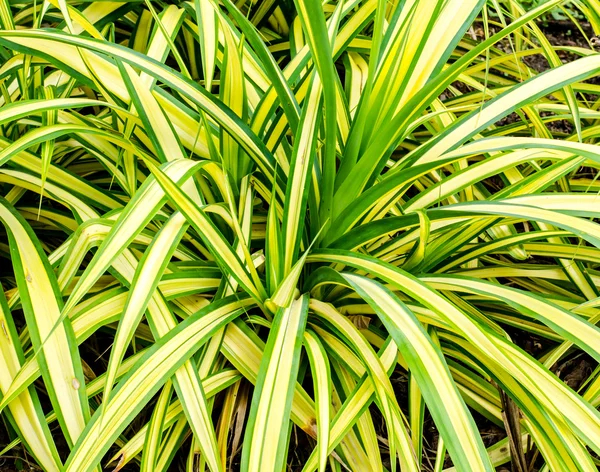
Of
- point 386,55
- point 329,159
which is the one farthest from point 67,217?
point 386,55

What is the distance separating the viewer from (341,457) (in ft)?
3.05

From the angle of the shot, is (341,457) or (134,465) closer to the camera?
(341,457)

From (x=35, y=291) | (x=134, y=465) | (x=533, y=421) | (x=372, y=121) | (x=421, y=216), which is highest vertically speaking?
(x=372, y=121)

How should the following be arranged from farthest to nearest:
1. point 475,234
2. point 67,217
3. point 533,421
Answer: point 67,217
point 475,234
point 533,421

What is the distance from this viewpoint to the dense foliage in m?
0.77

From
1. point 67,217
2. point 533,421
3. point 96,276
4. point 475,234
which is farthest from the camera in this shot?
point 67,217

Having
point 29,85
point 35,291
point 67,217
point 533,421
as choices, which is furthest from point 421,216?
point 29,85

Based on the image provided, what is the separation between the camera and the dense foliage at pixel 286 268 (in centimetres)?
77

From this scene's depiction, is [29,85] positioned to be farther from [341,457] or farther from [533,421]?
[533,421]

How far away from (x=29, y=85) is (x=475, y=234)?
85 cm

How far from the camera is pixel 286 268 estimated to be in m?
0.91

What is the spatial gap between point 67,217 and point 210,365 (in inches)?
17.0

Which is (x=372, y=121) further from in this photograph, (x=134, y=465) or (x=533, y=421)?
(x=134, y=465)

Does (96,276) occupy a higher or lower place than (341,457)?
higher
